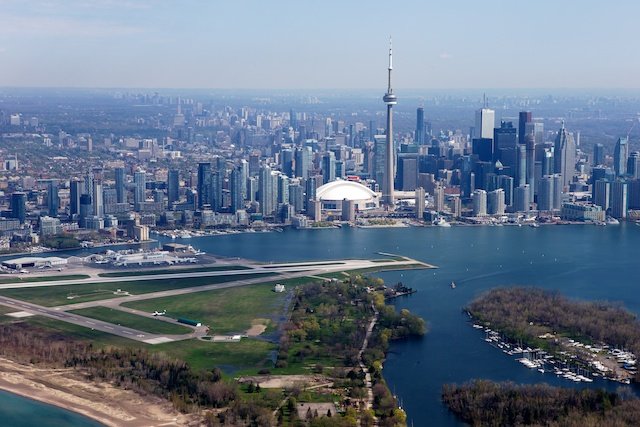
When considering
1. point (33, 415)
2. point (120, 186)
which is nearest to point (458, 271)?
point (33, 415)

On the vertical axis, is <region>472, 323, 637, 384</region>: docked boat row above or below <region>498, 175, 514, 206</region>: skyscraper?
below

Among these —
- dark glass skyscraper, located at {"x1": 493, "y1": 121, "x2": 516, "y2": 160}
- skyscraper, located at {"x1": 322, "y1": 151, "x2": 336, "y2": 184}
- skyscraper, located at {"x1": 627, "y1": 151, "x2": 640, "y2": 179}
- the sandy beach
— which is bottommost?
the sandy beach

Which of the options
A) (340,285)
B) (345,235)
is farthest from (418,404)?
(345,235)

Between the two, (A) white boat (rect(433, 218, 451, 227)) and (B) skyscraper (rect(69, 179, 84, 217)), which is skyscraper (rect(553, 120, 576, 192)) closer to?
(A) white boat (rect(433, 218, 451, 227))

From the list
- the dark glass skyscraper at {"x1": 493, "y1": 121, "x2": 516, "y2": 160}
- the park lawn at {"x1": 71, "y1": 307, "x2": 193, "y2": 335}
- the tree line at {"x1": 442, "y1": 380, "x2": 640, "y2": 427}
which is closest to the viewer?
the tree line at {"x1": 442, "y1": 380, "x2": 640, "y2": 427}

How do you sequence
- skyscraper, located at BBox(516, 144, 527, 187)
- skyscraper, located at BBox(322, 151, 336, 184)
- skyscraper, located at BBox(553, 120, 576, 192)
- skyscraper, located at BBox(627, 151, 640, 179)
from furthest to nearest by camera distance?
skyscraper, located at BBox(322, 151, 336, 184) < skyscraper, located at BBox(553, 120, 576, 192) < skyscraper, located at BBox(627, 151, 640, 179) < skyscraper, located at BBox(516, 144, 527, 187)

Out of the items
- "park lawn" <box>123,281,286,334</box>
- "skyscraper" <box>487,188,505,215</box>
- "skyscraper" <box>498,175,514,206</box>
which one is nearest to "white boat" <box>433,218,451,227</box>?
"skyscraper" <box>487,188,505,215</box>

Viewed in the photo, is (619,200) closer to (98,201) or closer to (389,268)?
(389,268)
